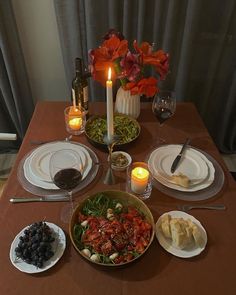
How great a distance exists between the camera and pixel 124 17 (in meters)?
1.66

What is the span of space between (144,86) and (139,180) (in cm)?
40

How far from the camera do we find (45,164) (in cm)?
110

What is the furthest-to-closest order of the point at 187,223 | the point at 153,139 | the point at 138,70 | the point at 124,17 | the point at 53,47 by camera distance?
the point at 53,47, the point at 124,17, the point at 153,139, the point at 138,70, the point at 187,223

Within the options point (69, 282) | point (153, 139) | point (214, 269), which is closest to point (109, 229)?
point (69, 282)

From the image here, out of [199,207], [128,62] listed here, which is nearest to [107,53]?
[128,62]

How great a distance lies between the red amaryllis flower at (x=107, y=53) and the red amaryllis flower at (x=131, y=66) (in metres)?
0.04

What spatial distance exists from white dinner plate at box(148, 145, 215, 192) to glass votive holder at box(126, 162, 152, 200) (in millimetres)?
67

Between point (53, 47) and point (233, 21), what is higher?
point (233, 21)

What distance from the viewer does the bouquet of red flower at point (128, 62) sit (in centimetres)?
115

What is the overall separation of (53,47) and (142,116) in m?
0.94

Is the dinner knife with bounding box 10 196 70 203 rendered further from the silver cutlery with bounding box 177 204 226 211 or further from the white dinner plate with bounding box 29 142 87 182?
the silver cutlery with bounding box 177 204 226 211

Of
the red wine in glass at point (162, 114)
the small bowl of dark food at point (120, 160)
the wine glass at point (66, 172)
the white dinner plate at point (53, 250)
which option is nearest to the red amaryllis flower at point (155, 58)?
the red wine in glass at point (162, 114)

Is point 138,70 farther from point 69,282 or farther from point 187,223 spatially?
point 69,282

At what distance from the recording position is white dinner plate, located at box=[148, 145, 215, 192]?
1045 millimetres
